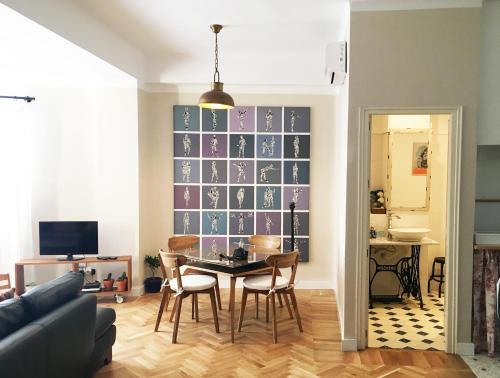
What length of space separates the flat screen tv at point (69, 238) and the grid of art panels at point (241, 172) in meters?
1.08

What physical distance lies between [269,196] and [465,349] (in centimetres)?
280

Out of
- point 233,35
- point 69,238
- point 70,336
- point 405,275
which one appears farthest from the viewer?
point 405,275

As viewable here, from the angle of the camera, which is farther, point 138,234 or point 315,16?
point 138,234

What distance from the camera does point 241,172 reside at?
17.8ft

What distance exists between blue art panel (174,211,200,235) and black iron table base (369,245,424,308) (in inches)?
89.2

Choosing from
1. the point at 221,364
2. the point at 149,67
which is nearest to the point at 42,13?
the point at 149,67

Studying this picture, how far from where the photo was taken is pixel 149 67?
5.23m

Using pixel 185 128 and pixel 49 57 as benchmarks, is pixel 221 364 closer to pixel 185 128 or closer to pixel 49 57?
pixel 185 128

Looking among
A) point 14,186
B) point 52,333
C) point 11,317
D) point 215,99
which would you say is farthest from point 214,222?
point 11,317

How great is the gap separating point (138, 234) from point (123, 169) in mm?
823

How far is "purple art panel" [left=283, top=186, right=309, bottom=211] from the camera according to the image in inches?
214

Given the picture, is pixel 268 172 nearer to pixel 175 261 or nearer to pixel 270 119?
pixel 270 119

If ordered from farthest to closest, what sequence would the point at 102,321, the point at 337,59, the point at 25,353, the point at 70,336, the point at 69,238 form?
the point at 69,238, the point at 337,59, the point at 102,321, the point at 70,336, the point at 25,353

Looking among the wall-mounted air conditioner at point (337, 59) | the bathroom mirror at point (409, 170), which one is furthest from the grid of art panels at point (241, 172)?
the wall-mounted air conditioner at point (337, 59)
